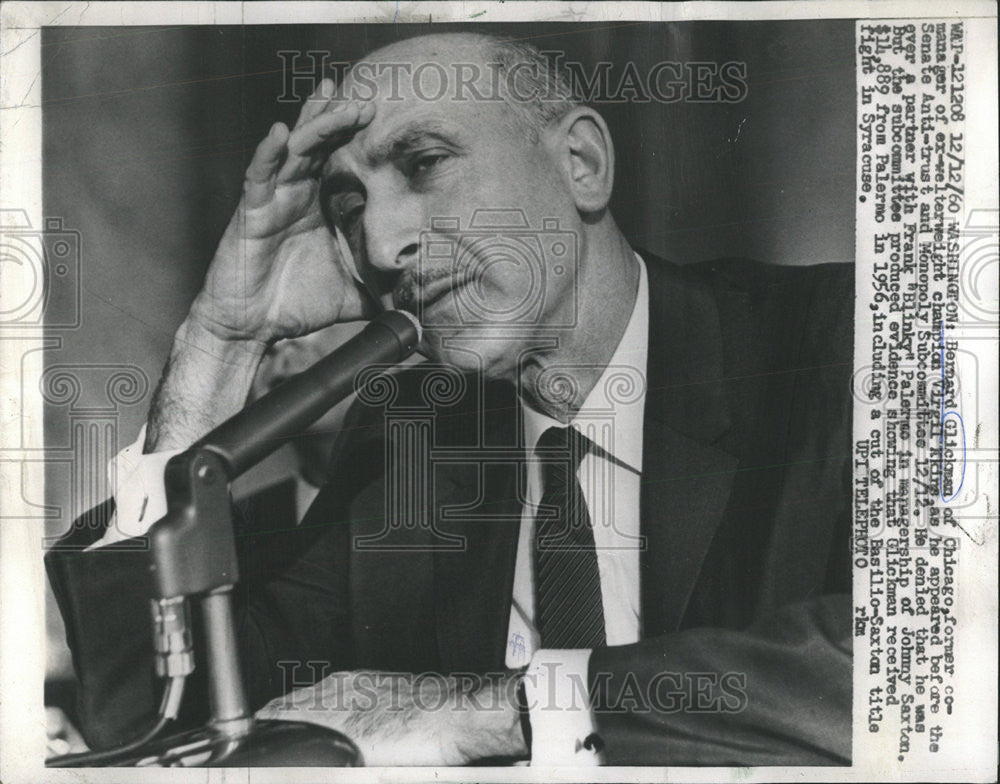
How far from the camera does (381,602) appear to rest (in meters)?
2.17

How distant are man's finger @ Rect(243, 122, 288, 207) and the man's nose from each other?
252 millimetres

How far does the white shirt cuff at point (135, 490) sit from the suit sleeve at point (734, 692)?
119 cm

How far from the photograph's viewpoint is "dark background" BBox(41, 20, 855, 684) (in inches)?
86.3

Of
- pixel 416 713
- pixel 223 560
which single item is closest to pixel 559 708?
pixel 416 713

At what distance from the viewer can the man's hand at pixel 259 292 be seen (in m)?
2.19

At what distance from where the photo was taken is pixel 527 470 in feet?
7.18

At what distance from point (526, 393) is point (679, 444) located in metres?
0.41

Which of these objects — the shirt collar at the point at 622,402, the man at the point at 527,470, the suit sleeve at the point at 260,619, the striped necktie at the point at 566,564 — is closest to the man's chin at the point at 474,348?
the man at the point at 527,470

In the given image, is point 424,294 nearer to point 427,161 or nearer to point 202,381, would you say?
point 427,161

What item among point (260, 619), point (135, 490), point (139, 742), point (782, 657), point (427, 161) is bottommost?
point (139, 742)

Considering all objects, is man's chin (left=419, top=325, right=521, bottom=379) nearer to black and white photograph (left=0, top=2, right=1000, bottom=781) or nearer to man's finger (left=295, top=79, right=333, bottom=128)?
black and white photograph (left=0, top=2, right=1000, bottom=781)

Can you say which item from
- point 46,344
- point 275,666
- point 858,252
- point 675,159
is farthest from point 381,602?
point 858,252

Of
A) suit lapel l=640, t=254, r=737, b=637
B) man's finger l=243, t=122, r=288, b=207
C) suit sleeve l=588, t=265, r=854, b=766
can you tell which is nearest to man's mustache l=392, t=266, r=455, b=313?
man's finger l=243, t=122, r=288, b=207

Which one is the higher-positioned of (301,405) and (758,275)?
(758,275)
